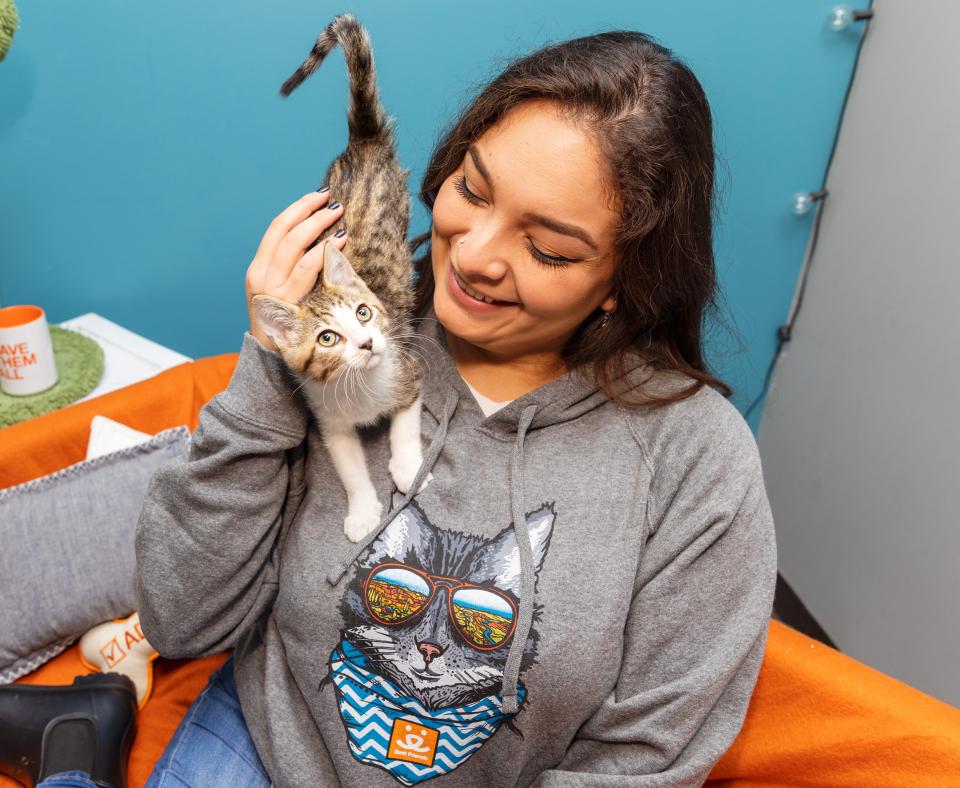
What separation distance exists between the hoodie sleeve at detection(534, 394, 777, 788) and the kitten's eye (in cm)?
52

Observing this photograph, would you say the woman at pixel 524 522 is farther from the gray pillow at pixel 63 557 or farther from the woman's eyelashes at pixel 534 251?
the gray pillow at pixel 63 557

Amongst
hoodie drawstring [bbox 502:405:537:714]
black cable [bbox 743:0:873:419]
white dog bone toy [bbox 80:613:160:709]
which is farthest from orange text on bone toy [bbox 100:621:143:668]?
black cable [bbox 743:0:873:419]

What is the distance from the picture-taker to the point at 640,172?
0.98m

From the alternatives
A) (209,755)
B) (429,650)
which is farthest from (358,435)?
(209,755)

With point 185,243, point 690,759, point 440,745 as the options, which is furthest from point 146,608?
point 185,243

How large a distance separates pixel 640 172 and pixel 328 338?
48 cm

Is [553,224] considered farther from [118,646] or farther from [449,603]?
[118,646]

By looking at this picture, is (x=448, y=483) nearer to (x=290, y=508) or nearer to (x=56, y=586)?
(x=290, y=508)

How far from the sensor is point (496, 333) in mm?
1081

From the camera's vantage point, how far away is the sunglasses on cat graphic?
103 cm

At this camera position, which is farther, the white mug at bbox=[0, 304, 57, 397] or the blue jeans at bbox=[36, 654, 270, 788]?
the white mug at bbox=[0, 304, 57, 397]

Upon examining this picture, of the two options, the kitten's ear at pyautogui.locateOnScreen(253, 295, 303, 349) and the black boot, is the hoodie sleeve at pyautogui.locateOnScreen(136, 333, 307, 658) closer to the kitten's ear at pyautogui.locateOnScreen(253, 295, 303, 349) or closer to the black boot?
the kitten's ear at pyautogui.locateOnScreen(253, 295, 303, 349)

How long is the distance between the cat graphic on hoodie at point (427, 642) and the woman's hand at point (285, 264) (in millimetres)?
348

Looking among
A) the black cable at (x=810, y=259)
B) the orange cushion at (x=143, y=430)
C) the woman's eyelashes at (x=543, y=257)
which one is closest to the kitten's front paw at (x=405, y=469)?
the woman's eyelashes at (x=543, y=257)
